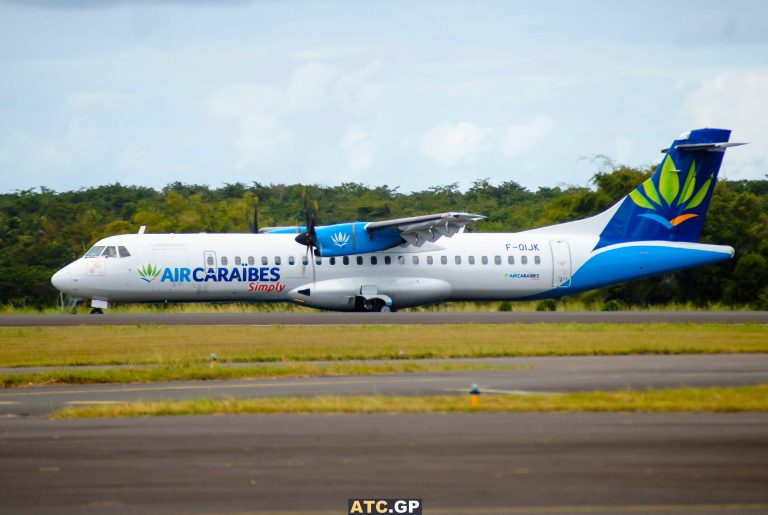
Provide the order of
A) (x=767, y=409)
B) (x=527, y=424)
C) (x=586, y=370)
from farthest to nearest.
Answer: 1. (x=586, y=370)
2. (x=767, y=409)
3. (x=527, y=424)

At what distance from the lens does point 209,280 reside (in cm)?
3459

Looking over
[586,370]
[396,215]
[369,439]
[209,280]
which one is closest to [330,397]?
[369,439]

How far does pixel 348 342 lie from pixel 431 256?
11.9 metres

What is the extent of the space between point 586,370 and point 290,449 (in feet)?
28.2

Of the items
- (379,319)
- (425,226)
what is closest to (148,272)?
(379,319)

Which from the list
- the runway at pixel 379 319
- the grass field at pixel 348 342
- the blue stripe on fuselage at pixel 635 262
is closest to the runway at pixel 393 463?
the grass field at pixel 348 342

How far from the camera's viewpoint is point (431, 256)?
36312 mm

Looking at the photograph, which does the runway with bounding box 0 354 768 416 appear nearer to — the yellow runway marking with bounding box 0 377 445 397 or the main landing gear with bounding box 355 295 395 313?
the yellow runway marking with bounding box 0 377 445 397

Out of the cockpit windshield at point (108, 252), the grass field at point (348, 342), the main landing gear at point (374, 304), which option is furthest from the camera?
the main landing gear at point (374, 304)

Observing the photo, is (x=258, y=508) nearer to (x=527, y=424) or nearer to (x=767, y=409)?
(x=527, y=424)

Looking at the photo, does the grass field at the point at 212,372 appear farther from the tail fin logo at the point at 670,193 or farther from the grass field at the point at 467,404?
the tail fin logo at the point at 670,193

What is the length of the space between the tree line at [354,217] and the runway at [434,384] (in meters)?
19.0

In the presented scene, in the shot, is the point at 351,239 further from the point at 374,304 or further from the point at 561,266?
the point at 561,266

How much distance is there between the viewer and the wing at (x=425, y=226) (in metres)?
34.0
